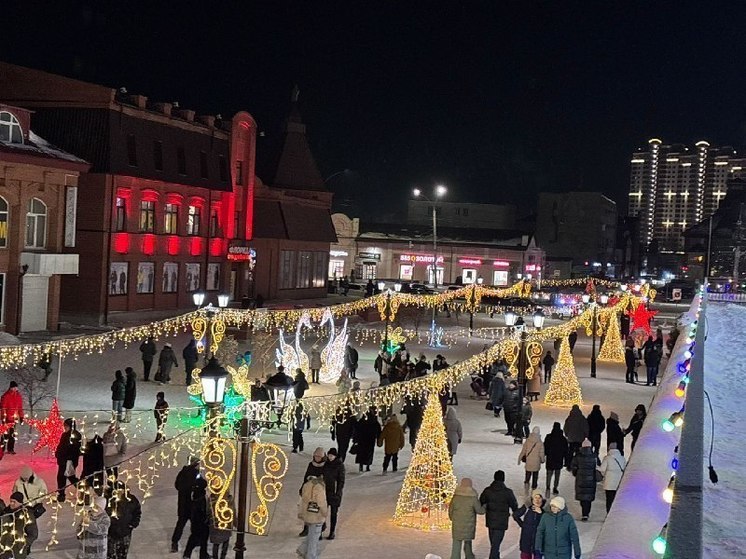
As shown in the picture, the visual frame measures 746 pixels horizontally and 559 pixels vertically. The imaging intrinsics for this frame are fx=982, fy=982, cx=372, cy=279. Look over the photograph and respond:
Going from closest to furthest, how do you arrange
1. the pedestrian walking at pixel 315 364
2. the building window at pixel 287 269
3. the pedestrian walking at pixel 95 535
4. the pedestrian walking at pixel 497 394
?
the pedestrian walking at pixel 95 535, the pedestrian walking at pixel 497 394, the pedestrian walking at pixel 315 364, the building window at pixel 287 269

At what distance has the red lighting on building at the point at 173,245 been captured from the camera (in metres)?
46.6

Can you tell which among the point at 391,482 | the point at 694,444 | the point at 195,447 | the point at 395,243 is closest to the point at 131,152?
the point at 195,447

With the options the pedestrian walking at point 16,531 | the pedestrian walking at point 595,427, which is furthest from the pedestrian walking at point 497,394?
the pedestrian walking at point 16,531

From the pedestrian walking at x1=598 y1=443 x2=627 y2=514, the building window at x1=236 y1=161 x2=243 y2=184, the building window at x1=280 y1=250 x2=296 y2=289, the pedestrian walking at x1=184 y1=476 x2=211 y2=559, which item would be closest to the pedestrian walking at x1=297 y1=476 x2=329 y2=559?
the pedestrian walking at x1=184 y1=476 x2=211 y2=559

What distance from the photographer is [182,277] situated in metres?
48.2

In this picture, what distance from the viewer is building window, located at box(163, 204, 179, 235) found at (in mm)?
46406

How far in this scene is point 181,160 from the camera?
47219mm

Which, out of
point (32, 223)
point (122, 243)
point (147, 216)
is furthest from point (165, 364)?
point (147, 216)

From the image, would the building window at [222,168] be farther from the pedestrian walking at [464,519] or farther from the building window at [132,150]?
the pedestrian walking at [464,519]

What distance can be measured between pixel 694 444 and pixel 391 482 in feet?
41.6

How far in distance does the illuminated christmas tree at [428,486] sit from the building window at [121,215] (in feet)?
99.1

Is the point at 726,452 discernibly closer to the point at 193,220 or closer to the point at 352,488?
the point at 352,488

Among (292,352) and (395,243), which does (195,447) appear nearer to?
(292,352)

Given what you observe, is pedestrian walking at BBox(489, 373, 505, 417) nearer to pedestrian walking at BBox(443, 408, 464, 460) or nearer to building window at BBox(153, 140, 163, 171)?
pedestrian walking at BBox(443, 408, 464, 460)
